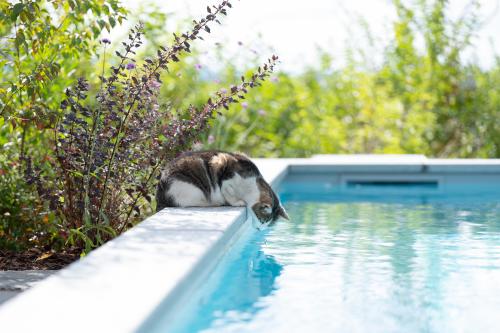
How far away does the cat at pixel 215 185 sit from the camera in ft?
15.5

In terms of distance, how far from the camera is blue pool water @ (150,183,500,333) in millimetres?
3379

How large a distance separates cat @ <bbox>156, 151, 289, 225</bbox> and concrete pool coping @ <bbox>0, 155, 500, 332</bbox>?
11cm

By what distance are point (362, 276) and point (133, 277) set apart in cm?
155

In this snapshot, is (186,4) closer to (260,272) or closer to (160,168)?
(160,168)

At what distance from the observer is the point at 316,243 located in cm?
514

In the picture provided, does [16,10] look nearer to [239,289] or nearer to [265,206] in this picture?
[265,206]

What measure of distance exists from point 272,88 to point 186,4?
5.30ft

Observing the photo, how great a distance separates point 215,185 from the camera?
4852 millimetres

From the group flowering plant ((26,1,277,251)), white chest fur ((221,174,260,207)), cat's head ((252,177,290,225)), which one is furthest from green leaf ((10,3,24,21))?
cat's head ((252,177,290,225))

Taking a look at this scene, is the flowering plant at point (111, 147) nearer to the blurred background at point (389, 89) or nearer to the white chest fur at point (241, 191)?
the white chest fur at point (241, 191)

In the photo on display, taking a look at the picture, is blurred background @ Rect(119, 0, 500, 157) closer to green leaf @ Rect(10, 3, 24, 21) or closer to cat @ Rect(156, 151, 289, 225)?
cat @ Rect(156, 151, 289, 225)

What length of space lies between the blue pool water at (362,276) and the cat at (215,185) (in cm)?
25

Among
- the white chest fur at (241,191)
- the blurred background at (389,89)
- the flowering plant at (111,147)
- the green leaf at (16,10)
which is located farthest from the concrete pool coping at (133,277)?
the blurred background at (389,89)

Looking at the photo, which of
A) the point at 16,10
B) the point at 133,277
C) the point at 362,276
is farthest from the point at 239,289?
the point at 16,10
